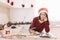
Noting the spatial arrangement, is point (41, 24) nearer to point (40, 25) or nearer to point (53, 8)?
point (40, 25)

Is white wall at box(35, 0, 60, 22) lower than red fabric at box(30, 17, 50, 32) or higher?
higher

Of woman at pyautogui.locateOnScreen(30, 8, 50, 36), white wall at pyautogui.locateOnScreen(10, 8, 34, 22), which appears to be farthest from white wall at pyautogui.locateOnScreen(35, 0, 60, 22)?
woman at pyautogui.locateOnScreen(30, 8, 50, 36)

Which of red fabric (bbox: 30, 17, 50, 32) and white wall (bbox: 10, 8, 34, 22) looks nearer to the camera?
red fabric (bbox: 30, 17, 50, 32)

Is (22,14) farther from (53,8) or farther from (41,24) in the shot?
(41,24)

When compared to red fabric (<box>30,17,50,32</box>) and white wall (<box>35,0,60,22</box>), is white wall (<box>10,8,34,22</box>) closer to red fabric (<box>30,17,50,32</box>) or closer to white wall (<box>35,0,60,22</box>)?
white wall (<box>35,0,60,22</box>)

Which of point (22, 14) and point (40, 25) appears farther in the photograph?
point (22, 14)

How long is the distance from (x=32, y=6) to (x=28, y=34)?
0.69m

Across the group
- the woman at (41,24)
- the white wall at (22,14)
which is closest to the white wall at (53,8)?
the white wall at (22,14)

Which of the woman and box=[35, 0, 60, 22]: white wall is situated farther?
box=[35, 0, 60, 22]: white wall

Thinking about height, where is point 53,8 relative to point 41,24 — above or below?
above

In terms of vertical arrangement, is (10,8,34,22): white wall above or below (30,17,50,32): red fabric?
above

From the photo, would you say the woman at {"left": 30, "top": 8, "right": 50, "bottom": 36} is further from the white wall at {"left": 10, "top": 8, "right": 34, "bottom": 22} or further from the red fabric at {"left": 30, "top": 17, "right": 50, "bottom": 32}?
the white wall at {"left": 10, "top": 8, "right": 34, "bottom": 22}

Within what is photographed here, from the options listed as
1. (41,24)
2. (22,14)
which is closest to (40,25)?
(41,24)

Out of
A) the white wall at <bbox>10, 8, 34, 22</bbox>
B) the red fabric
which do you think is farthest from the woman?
the white wall at <bbox>10, 8, 34, 22</bbox>
